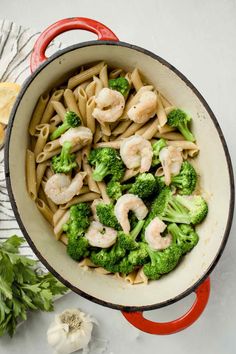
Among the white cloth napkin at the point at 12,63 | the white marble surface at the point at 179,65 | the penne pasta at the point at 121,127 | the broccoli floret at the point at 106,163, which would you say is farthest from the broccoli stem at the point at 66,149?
the white marble surface at the point at 179,65

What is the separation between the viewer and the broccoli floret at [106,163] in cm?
238

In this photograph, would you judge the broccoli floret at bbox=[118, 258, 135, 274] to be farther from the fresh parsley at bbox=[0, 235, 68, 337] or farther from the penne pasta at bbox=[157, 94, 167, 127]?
the penne pasta at bbox=[157, 94, 167, 127]

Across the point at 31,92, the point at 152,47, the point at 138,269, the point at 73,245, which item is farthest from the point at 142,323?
the point at 152,47

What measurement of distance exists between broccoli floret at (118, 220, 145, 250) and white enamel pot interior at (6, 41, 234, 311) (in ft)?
0.48

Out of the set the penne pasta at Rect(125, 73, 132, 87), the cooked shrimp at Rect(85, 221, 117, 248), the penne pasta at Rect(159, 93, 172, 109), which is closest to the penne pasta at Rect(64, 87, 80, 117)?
the penne pasta at Rect(125, 73, 132, 87)

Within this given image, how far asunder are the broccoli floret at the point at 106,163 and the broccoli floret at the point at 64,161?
0.08 metres

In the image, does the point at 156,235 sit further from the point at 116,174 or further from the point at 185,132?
the point at 185,132

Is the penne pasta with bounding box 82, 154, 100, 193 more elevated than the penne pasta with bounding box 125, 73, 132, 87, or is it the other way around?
the penne pasta with bounding box 125, 73, 132, 87

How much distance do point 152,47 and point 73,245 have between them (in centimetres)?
88

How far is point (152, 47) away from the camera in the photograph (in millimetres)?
2693

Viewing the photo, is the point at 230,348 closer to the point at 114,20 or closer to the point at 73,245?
the point at 73,245

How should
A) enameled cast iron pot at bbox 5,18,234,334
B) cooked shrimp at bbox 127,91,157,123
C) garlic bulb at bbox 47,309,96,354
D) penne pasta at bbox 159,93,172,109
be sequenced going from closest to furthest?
enameled cast iron pot at bbox 5,18,234,334 < cooked shrimp at bbox 127,91,157,123 < penne pasta at bbox 159,93,172,109 < garlic bulb at bbox 47,309,96,354

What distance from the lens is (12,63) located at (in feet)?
8.39

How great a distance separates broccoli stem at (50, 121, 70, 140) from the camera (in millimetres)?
2378
